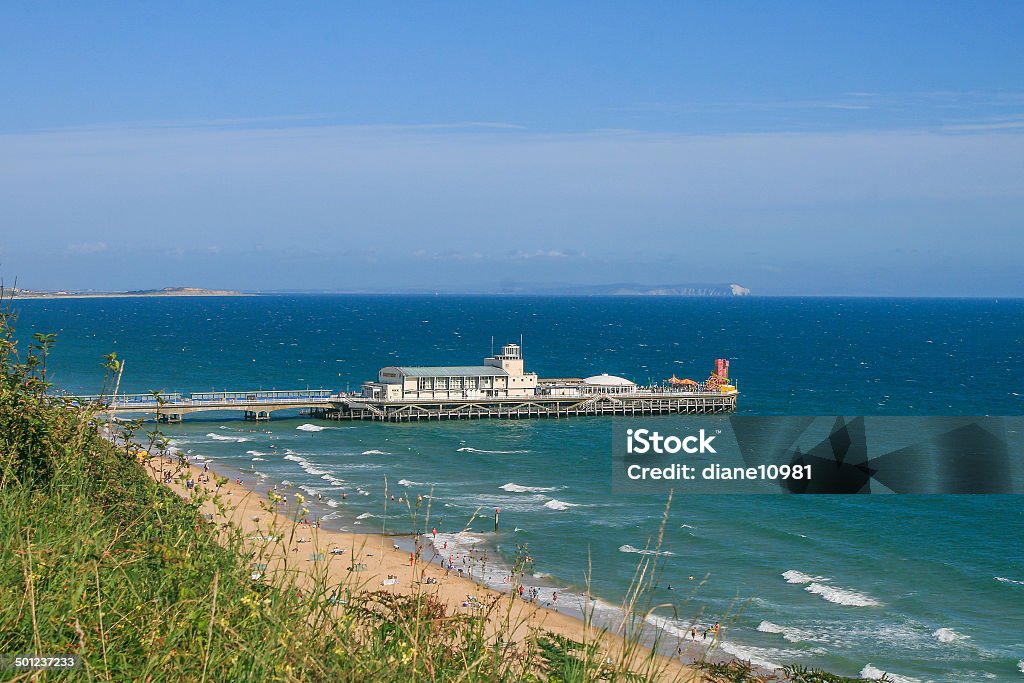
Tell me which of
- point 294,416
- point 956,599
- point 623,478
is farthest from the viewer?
point 294,416

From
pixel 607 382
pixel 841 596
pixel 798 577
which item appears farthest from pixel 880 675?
pixel 607 382

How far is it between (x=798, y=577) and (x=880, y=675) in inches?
368

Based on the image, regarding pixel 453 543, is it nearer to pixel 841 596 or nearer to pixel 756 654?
pixel 756 654

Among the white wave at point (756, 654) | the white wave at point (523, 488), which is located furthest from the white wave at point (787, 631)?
the white wave at point (523, 488)

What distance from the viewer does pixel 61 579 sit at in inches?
303

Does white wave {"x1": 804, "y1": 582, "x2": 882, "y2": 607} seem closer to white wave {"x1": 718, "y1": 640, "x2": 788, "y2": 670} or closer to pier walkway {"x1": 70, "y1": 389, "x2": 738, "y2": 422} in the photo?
white wave {"x1": 718, "y1": 640, "x2": 788, "y2": 670}

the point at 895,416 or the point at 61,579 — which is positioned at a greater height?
the point at 61,579

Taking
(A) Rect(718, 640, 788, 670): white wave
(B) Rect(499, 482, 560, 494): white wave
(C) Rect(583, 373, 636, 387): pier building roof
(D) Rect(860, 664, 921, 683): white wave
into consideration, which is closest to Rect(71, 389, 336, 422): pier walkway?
(C) Rect(583, 373, 636, 387): pier building roof

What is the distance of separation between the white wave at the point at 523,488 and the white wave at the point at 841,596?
57.2 feet

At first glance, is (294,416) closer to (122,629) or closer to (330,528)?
(330,528)

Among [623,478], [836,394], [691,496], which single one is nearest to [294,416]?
[623,478]

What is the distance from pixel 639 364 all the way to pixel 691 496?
74128 millimetres

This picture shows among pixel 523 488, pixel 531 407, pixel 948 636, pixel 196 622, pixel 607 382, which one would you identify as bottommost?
pixel 948 636

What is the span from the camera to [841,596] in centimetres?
3412
